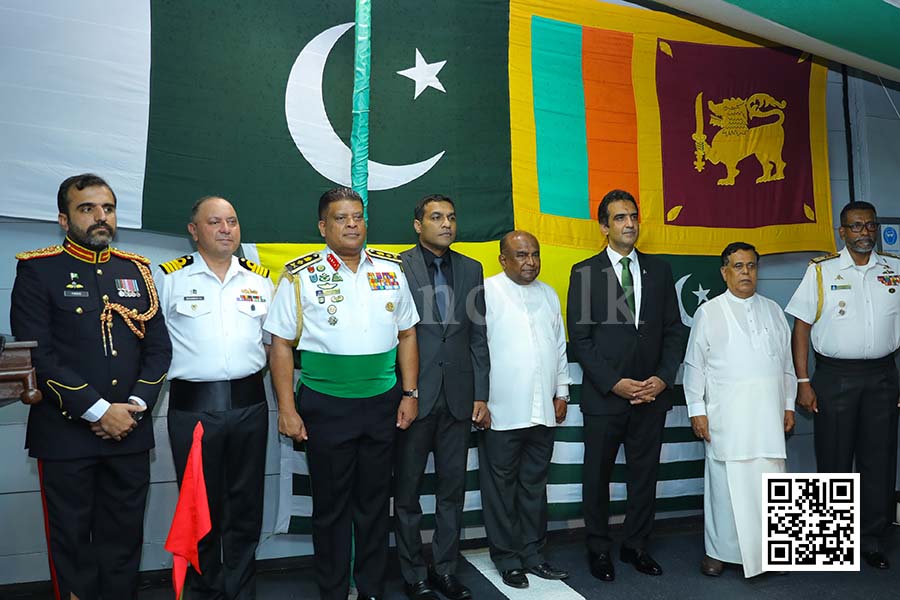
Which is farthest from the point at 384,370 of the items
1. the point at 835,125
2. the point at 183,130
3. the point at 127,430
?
Result: the point at 835,125

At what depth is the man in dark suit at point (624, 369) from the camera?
3.16m

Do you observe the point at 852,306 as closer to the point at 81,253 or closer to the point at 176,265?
the point at 176,265

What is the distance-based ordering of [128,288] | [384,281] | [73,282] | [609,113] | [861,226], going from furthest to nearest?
[609,113] < [861,226] < [384,281] < [128,288] < [73,282]

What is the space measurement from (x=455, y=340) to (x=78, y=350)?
143 cm

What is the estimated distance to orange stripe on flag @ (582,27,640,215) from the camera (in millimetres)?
3686

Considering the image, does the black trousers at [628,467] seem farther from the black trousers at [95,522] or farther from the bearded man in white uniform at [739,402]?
the black trousers at [95,522]

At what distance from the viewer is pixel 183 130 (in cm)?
300

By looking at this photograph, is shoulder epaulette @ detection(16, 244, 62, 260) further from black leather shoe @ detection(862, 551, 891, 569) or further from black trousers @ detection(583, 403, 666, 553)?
black leather shoe @ detection(862, 551, 891, 569)

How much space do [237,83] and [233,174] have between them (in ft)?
1.35

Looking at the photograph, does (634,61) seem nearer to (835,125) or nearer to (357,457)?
(835,125)

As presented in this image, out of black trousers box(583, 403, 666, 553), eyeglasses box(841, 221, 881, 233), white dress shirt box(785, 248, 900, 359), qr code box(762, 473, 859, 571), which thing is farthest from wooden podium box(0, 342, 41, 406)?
eyeglasses box(841, 221, 881, 233)

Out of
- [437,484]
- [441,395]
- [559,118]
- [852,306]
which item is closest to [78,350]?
[441,395]

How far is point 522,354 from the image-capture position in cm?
307

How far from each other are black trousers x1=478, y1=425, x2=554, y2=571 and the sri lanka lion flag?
43.6 inches
